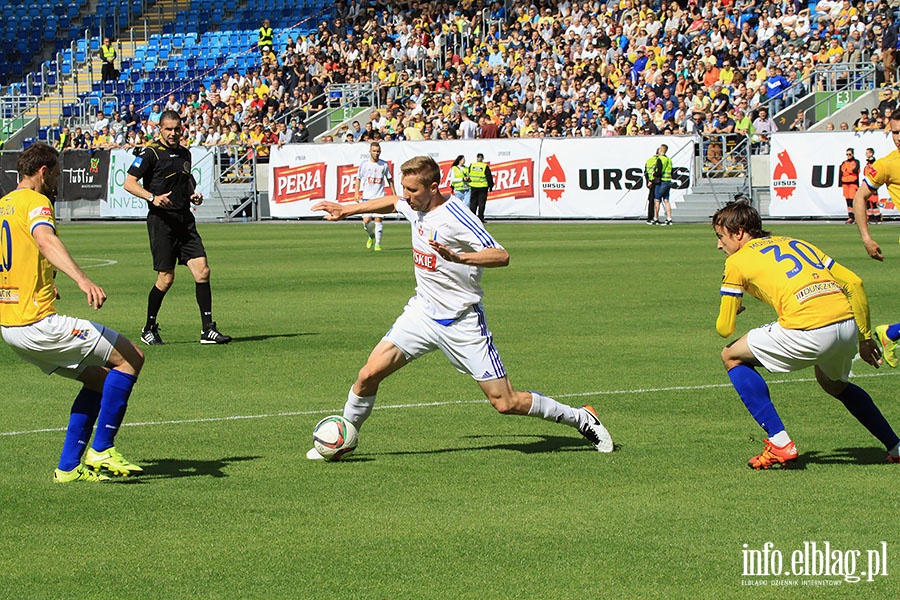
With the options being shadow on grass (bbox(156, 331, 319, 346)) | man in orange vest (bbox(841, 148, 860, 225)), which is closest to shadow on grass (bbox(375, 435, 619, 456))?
shadow on grass (bbox(156, 331, 319, 346))

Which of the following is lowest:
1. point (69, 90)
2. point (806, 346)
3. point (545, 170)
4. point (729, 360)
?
point (729, 360)

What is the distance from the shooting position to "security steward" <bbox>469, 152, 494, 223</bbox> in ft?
123

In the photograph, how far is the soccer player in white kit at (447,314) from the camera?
8156 mm

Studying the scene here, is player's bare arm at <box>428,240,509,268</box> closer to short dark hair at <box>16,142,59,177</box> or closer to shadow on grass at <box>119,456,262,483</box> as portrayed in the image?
shadow on grass at <box>119,456,262,483</box>

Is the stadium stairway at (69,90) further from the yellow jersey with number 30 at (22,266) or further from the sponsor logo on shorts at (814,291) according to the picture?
Result: the sponsor logo on shorts at (814,291)

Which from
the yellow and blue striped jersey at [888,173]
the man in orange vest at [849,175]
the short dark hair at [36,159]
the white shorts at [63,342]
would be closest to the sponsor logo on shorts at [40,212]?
the short dark hair at [36,159]

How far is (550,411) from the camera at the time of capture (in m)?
8.41

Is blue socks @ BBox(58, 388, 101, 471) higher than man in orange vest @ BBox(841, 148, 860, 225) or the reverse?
the reverse

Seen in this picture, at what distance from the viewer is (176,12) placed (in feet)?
204

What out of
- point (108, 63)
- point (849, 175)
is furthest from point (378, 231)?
point (108, 63)

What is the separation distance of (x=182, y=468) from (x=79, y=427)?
0.74 m

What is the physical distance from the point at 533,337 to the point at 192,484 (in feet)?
23.3

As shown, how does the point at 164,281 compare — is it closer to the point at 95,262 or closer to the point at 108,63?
the point at 95,262

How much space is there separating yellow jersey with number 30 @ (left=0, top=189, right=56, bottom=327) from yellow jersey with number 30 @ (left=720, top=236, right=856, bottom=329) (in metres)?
3.73
